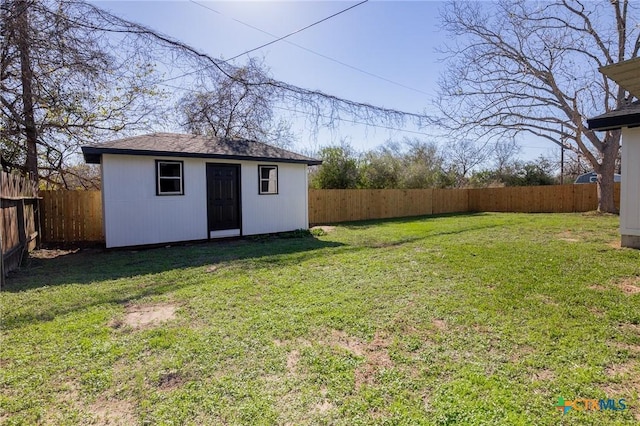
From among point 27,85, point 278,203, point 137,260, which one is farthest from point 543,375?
point 27,85

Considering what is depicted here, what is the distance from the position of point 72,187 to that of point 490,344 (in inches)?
498

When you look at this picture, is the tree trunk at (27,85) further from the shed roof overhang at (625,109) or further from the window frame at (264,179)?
the shed roof overhang at (625,109)

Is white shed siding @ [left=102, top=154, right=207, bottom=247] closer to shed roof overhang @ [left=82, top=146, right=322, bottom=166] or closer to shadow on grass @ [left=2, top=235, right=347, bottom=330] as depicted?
shed roof overhang @ [left=82, top=146, right=322, bottom=166]

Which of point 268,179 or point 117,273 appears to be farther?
point 268,179

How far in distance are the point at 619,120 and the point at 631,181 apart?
1.14 m

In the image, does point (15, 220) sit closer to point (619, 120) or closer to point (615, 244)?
point (619, 120)

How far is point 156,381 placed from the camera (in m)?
2.26

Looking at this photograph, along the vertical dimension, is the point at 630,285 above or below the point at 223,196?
below

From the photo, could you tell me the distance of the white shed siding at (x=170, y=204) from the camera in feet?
24.4

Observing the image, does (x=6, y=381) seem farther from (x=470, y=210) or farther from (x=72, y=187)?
(x=470, y=210)

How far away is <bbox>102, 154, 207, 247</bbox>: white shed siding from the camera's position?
7.40m

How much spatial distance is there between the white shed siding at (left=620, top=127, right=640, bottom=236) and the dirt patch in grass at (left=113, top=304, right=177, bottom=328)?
7.82 m

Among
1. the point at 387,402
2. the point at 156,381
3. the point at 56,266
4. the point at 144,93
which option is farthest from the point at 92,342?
the point at 144,93

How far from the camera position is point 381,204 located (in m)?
15.9
